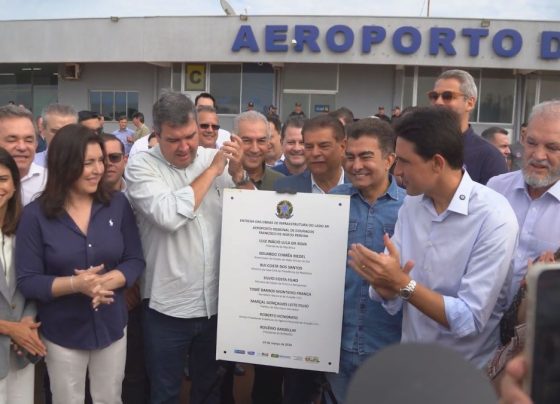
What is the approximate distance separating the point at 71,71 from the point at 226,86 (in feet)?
22.8

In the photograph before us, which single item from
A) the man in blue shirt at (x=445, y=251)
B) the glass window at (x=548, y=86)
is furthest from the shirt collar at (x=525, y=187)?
the glass window at (x=548, y=86)

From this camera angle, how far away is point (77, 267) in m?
2.73

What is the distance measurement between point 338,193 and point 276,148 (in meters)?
2.94

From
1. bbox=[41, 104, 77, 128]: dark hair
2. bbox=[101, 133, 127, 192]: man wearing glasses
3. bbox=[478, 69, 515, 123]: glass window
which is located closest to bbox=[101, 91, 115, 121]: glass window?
bbox=[478, 69, 515, 123]: glass window

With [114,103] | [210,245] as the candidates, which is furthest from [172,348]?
[114,103]

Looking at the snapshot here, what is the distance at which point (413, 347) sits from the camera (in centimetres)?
79

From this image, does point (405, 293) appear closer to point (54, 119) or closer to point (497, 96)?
point (54, 119)

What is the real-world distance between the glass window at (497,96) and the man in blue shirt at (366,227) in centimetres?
1828

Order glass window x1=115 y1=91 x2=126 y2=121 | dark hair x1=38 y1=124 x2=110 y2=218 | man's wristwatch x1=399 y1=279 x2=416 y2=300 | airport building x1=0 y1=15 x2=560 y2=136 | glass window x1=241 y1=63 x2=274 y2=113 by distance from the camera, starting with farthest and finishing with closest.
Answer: glass window x1=115 y1=91 x2=126 y2=121 < glass window x1=241 y1=63 x2=274 y2=113 < airport building x1=0 y1=15 x2=560 y2=136 < dark hair x1=38 y1=124 x2=110 y2=218 < man's wristwatch x1=399 y1=279 x2=416 y2=300

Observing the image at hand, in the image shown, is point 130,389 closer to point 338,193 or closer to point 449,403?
point 338,193

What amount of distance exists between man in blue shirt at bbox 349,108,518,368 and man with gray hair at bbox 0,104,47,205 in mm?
2375

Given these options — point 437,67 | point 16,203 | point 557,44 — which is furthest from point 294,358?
point 557,44

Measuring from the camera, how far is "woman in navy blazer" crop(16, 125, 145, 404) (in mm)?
2660

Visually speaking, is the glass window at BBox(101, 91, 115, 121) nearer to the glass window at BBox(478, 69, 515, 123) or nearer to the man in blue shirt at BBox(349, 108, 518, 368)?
the glass window at BBox(478, 69, 515, 123)
